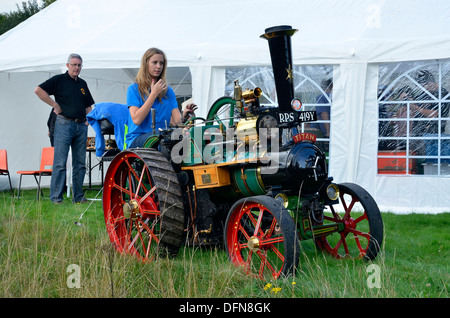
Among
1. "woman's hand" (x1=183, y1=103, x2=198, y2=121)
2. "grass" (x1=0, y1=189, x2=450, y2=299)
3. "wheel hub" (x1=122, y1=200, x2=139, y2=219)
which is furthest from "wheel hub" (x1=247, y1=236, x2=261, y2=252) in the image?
"woman's hand" (x1=183, y1=103, x2=198, y2=121)

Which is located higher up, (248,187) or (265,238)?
(248,187)

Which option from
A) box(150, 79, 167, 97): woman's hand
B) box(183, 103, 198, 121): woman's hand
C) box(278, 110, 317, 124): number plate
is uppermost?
box(150, 79, 167, 97): woman's hand

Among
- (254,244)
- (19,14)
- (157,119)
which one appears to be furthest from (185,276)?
(19,14)

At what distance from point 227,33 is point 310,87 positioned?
4.72 ft

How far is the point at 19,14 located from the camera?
32750 mm

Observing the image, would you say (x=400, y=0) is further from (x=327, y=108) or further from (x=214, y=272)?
(x=214, y=272)

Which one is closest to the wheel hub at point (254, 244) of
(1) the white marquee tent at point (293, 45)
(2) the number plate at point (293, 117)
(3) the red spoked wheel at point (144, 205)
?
(3) the red spoked wheel at point (144, 205)

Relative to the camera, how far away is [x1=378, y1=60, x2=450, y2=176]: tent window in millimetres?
6387

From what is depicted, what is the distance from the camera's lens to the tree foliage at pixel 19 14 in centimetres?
3158

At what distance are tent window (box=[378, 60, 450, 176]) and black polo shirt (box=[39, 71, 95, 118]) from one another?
3807 millimetres

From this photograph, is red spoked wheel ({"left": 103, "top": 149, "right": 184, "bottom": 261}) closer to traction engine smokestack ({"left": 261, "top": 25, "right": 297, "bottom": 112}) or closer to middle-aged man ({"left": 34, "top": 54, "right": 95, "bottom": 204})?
traction engine smokestack ({"left": 261, "top": 25, "right": 297, "bottom": 112})

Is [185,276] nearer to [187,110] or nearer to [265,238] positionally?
[265,238]

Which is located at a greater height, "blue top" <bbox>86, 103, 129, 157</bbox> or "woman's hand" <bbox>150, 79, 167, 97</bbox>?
"woman's hand" <bbox>150, 79, 167, 97</bbox>

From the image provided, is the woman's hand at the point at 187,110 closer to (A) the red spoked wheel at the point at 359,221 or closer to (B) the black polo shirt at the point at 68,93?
(A) the red spoked wheel at the point at 359,221
